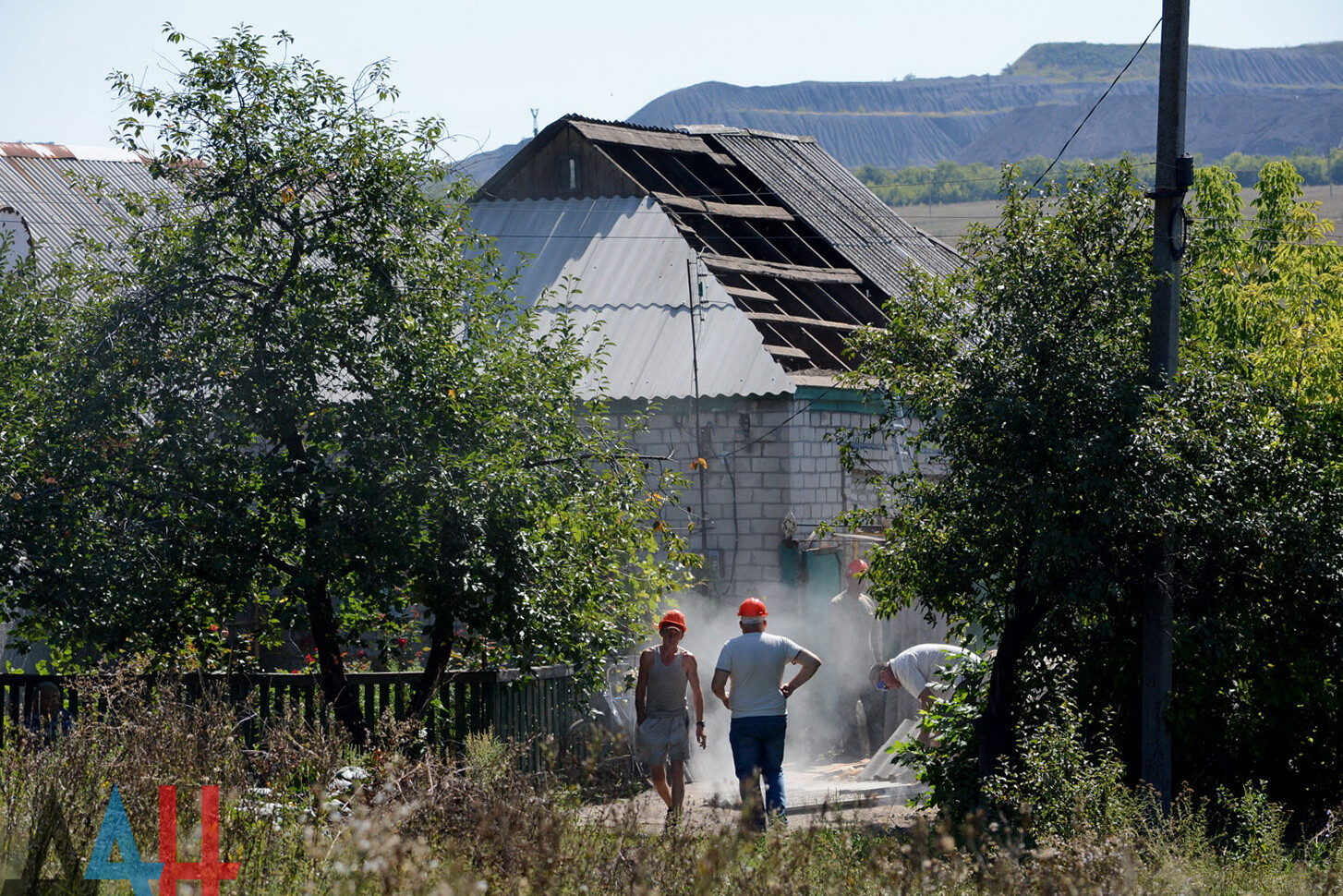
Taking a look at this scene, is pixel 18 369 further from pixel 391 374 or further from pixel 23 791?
pixel 23 791

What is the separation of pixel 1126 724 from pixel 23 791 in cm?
658

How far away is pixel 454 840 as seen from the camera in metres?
5.66

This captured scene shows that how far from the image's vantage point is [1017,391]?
27.6 feet

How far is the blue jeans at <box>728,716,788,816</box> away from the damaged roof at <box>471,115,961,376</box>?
7856mm

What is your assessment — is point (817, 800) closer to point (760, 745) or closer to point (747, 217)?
point (760, 745)

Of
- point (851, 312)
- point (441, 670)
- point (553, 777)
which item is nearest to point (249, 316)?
point (441, 670)

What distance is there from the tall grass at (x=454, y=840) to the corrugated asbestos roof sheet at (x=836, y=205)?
14.4m

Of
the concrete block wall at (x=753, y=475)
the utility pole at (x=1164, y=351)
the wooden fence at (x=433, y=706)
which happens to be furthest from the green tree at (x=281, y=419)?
the concrete block wall at (x=753, y=475)

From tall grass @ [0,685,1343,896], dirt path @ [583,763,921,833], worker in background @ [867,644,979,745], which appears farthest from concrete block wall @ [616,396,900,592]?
tall grass @ [0,685,1343,896]

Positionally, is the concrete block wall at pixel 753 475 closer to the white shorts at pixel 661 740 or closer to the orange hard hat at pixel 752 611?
the orange hard hat at pixel 752 611

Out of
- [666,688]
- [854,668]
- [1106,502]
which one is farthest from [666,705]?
[854,668]

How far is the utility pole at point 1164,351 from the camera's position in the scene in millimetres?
8555
